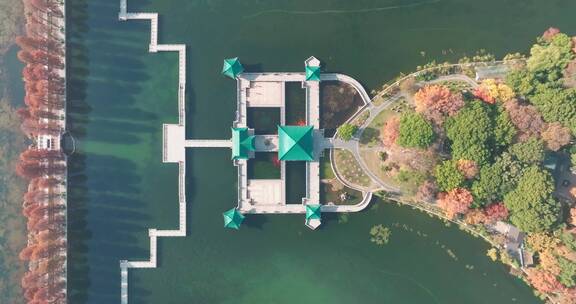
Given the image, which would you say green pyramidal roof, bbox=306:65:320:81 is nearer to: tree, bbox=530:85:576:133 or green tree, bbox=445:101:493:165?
green tree, bbox=445:101:493:165

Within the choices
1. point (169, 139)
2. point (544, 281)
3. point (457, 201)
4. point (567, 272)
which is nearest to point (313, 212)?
point (457, 201)

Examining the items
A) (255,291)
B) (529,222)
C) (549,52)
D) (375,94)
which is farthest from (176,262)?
(549,52)

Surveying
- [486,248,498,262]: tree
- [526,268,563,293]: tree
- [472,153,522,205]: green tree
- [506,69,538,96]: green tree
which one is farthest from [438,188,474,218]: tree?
[506,69,538,96]: green tree

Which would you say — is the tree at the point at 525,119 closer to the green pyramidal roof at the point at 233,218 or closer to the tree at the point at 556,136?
the tree at the point at 556,136

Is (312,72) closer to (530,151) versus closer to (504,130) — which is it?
(504,130)

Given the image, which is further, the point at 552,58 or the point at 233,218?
the point at 233,218

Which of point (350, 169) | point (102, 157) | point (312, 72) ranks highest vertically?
point (312, 72)
